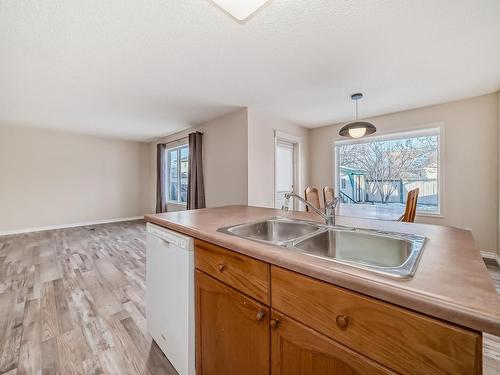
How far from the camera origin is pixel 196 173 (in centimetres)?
459

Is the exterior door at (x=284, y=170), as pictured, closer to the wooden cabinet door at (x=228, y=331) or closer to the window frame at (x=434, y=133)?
the window frame at (x=434, y=133)

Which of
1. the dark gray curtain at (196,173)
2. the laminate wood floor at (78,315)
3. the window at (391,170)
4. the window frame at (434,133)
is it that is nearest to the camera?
the laminate wood floor at (78,315)

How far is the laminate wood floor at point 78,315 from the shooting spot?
4.63 ft

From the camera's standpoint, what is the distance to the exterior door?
4.43m

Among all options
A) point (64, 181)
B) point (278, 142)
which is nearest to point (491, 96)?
point (278, 142)

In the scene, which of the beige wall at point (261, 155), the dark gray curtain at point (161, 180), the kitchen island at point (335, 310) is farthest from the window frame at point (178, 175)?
the kitchen island at point (335, 310)

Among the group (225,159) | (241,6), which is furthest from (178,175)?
(241,6)

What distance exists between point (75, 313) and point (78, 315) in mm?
55

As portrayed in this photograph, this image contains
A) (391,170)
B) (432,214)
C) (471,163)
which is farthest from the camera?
(391,170)

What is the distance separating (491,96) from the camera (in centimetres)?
310

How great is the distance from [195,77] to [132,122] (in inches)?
102

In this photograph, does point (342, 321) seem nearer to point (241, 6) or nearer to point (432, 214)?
point (241, 6)

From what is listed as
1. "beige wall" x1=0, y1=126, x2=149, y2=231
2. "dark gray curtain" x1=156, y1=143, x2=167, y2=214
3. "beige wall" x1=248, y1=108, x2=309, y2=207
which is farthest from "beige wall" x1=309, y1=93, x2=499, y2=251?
"beige wall" x1=0, y1=126, x2=149, y2=231

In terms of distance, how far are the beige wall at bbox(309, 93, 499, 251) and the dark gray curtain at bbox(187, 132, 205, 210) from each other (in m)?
3.99
